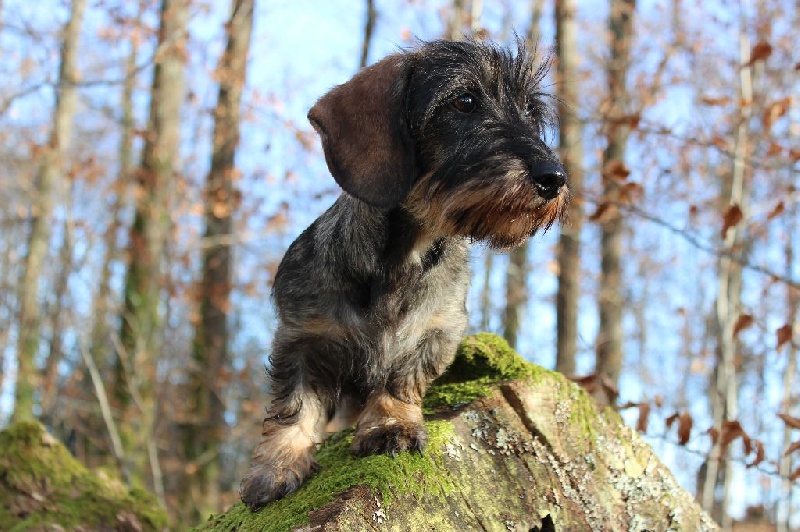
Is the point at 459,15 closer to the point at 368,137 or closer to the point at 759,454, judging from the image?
the point at 759,454

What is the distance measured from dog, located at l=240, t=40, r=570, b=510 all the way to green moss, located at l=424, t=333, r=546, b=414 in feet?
0.52

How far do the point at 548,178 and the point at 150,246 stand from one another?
8297 millimetres

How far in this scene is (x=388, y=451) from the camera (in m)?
2.81

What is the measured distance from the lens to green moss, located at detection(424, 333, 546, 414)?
3.40 m

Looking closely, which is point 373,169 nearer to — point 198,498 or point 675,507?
point 675,507

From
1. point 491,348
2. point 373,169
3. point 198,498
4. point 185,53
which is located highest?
point 185,53

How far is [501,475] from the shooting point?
3.03m

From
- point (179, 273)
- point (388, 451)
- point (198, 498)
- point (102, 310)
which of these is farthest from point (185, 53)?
point (388, 451)

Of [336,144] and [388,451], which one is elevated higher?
[336,144]

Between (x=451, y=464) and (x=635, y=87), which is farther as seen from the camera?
(x=635, y=87)

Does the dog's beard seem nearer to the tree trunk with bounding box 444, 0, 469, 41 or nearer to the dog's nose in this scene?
the dog's nose

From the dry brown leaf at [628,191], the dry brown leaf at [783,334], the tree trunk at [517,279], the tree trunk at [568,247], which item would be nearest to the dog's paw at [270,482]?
the dry brown leaf at [783,334]

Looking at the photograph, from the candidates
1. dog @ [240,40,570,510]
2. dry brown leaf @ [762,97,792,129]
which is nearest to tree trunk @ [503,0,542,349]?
dry brown leaf @ [762,97,792,129]

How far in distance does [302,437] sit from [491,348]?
1219 mm
